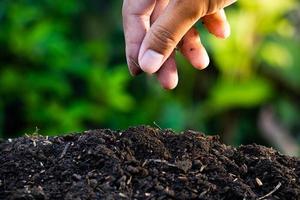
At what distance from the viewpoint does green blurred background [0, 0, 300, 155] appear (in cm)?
455

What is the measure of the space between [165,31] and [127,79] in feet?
10.3

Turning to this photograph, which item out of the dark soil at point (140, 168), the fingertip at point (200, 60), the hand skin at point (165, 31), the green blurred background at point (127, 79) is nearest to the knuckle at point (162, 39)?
the hand skin at point (165, 31)

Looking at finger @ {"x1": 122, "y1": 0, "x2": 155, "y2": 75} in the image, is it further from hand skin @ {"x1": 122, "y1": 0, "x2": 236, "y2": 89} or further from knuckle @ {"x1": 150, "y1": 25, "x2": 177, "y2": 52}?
knuckle @ {"x1": 150, "y1": 25, "x2": 177, "y2": 52}

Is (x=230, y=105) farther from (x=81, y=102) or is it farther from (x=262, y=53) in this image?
(x=81, y=102)

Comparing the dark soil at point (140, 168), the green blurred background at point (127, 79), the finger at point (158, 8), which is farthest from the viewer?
the green blurred background at point (127, 79)

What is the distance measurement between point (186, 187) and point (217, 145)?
316 millimetres

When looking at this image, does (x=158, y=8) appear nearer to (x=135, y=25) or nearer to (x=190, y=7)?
(x=135, y=25)

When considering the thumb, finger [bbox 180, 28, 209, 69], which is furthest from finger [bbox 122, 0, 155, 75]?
the thumb

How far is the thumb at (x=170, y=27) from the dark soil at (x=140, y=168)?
24cm

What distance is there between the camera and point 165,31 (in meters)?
2.08

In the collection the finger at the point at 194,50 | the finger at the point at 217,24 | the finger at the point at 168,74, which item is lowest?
the finger at the point at 168,74

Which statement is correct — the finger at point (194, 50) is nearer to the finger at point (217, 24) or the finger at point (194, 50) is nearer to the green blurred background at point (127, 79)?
the finger at point (217, 24)

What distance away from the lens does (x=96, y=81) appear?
188 inches

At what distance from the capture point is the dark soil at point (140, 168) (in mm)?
1988
